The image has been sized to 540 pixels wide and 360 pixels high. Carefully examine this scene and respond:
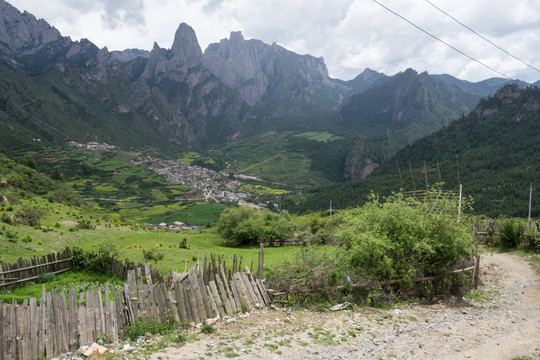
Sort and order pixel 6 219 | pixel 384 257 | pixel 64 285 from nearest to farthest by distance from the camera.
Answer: pixel 384 257 → pixel 64 285 → pixel 6 219

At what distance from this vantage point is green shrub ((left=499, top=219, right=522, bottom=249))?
2661 cm

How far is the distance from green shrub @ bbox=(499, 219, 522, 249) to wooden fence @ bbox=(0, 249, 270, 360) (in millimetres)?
25033

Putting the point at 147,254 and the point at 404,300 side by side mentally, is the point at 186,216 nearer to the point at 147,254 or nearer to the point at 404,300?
the point at 147,254

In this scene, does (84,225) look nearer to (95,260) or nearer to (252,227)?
(95,260)

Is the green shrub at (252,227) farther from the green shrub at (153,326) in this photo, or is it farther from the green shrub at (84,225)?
the green shrub at (153,326)

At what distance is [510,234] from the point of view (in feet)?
88.3

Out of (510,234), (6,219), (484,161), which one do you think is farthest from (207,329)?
(484,161)

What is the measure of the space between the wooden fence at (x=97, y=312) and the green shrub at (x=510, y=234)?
82.1 ft

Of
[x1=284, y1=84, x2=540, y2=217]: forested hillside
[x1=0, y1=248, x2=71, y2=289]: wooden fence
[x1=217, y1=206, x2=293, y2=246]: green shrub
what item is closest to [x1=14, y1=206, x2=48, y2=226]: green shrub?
[x1=0, y1=248, x2=71, y2=289]: wooden fence

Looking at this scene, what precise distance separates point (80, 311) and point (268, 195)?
15719 cm

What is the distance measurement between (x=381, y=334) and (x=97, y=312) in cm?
883

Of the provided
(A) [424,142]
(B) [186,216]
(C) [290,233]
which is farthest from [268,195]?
(C) [290,233]

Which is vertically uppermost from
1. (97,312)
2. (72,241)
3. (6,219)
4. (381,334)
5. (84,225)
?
(6,219)

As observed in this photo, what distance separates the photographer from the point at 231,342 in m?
9.48
